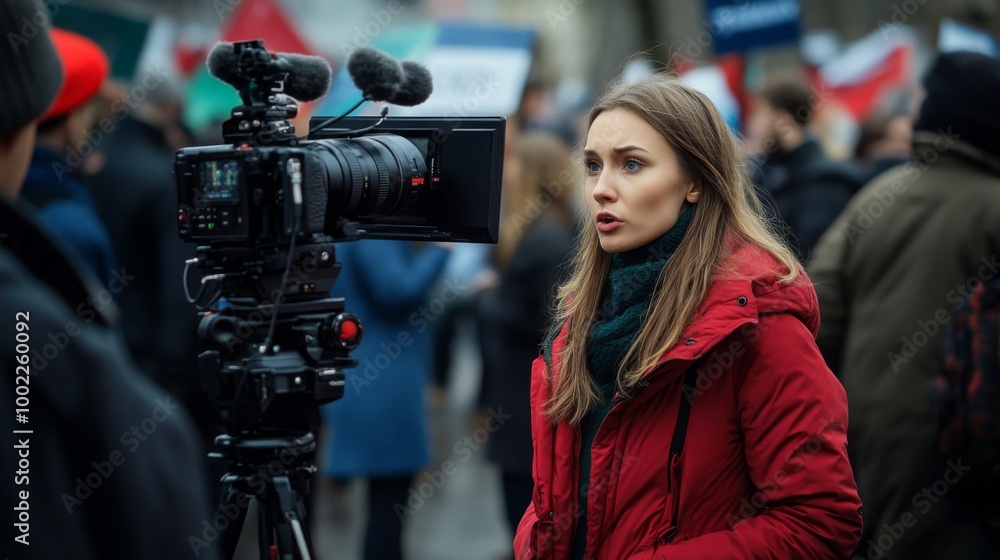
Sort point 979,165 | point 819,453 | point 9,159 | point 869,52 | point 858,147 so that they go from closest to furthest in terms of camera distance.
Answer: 1. point 9,159
2. point 819,453
3. point 979,165
4. point 858,147
5. point 869,52

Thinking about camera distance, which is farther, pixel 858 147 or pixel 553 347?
pixel 858 147

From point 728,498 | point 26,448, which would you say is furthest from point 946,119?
point 26,448

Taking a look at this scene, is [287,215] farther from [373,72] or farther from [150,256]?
[150,256]

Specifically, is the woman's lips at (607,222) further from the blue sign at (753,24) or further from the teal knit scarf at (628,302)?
the blue sign at (753,24)

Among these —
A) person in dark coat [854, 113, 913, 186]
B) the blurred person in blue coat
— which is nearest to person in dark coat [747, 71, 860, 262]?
Answer: person in dark coat [854, 113, 913, 186]

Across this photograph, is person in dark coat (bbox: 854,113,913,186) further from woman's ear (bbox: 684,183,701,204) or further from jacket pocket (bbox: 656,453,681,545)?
jacket pocket (bbox: 656,453,681,545)

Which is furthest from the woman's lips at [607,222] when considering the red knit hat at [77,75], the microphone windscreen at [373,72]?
the red knit hat at [77,75]

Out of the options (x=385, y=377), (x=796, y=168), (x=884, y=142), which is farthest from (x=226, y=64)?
(x=884, y=142)

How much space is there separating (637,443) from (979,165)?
2.26 metres

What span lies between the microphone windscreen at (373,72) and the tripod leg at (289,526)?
967 millimetres

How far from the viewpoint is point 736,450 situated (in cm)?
237

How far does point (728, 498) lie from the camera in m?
2.35

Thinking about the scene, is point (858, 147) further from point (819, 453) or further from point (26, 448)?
point (26, 448)

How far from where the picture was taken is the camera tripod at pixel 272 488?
2.74 m
